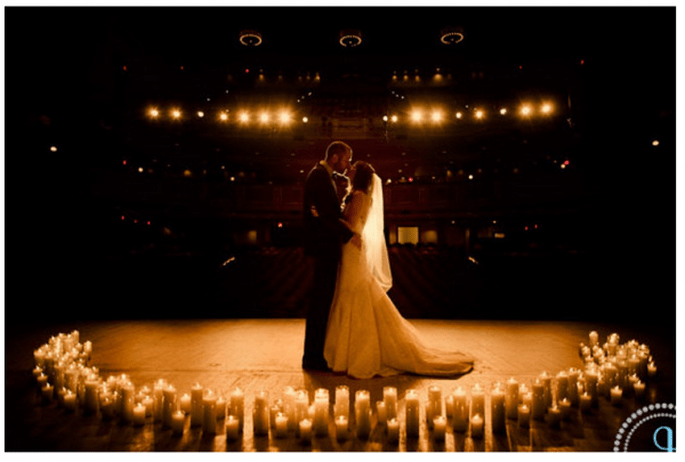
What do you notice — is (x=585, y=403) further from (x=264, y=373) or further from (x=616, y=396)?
(x=264, y=373)

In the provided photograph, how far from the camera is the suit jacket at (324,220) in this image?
354 cm

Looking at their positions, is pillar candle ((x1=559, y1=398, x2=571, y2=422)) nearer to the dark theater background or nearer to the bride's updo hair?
the dark theater background

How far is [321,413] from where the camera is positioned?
233 centimetres

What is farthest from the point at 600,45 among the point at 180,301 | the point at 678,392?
the point at 180,301

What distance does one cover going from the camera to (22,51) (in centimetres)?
612

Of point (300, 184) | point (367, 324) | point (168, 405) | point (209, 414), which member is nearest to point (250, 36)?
point (367, 324)

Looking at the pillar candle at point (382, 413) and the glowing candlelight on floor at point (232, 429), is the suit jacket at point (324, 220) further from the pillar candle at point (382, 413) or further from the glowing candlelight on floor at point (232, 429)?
the glowing candlelight on floor at point (232, 429)

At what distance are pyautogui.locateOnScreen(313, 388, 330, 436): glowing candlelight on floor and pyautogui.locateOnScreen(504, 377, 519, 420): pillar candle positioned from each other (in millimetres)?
1125

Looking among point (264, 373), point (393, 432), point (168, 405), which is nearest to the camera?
point (393, 432)

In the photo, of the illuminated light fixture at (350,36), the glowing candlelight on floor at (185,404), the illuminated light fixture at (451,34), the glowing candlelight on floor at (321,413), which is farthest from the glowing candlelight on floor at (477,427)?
the illuminated light fixture at (451,34)

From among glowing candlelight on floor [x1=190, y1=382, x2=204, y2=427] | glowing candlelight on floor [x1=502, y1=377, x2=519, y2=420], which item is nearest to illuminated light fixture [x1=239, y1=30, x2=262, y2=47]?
glowing candlelight on floor [x1=190, y1=382, x2=204, y2=427]

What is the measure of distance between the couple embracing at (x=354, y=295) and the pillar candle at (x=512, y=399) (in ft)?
2.54

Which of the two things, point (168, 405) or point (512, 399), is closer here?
point (168, 405)

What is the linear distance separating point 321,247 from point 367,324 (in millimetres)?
740
